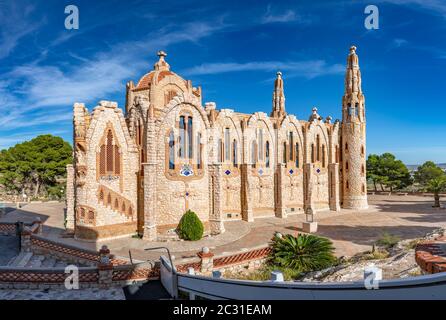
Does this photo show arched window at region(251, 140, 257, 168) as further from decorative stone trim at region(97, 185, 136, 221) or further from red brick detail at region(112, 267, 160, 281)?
red brick detail at region(112, 267, 160, 281)

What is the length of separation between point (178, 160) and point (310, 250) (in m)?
11.0

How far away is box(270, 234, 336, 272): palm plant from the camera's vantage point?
15.6 metres

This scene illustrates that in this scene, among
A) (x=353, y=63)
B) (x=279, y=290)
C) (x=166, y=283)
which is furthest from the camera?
(x=353, y=63)

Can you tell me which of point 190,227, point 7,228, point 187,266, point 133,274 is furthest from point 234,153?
point 7,228

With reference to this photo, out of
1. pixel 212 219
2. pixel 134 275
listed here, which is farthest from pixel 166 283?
pixel 212 219

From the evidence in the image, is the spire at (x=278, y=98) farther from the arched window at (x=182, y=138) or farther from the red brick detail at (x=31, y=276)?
the red brick detail at (x=31, y=276)

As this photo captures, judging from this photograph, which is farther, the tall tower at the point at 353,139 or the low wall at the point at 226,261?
the tall tower at the point at 353,139

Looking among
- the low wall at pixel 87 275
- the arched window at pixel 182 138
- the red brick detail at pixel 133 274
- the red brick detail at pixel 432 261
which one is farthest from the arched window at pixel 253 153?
the red brick detail at pixel 432 261

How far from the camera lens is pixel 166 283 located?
39.9 feet

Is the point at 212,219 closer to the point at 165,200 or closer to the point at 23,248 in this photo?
the point at 165,200

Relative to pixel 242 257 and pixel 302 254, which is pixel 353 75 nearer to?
pixel 302 254

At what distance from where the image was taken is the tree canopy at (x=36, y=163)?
139ft

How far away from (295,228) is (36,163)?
1434 inches

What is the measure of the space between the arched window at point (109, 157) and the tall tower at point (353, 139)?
2755 cm
